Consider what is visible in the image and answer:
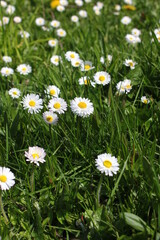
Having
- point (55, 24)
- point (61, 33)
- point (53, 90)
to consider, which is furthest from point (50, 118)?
point (55, 24)

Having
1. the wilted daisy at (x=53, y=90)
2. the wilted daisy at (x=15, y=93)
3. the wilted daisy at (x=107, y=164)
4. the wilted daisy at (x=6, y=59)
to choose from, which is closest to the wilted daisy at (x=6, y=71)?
the wilted daisy at (x=6, y=59)

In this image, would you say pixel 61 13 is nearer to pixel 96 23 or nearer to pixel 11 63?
pixel 96 23

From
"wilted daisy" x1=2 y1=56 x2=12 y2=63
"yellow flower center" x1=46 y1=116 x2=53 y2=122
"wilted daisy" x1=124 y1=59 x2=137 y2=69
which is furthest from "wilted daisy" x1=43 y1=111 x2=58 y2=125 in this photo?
"wilted daisy" x1=2 y1=56 x2=12 y2=63

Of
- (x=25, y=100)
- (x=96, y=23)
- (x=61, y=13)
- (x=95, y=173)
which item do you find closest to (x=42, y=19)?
(x=61, y=13)

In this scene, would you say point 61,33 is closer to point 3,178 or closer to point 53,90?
point 53,90

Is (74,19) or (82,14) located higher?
(82,14)

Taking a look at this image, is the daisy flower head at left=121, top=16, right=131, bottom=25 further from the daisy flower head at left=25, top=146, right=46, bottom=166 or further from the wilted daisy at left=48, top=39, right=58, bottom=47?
the daisy flower head at left=25, top=146, right=46, bottom=166
